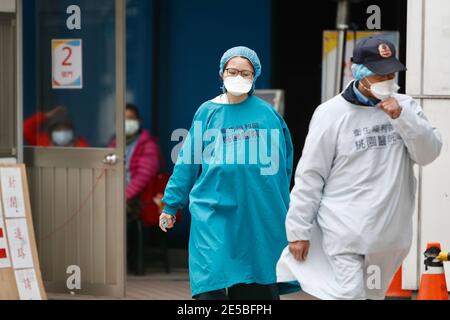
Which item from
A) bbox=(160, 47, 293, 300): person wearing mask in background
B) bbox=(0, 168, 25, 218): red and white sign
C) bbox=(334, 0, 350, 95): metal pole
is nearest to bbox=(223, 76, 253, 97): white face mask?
bbox=(160, 47, 293, 300): person wearing mask in background

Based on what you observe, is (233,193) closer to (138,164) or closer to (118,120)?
(118,120)

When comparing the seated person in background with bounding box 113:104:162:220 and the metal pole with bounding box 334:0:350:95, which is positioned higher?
the metal pole with bounding box 334:0:350:95

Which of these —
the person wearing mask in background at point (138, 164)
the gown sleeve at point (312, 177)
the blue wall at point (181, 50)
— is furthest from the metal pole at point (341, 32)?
the gown sleeve at point (312, 177)

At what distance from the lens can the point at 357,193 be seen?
6.12 metres

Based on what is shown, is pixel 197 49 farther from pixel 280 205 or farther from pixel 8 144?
pixel 280 205

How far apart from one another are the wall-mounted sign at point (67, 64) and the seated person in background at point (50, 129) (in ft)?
0.73

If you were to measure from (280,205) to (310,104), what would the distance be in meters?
4.47

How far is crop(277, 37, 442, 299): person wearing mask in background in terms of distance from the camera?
6.09 m

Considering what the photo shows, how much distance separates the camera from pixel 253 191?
7355 mm

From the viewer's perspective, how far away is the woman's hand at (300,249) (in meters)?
6.24

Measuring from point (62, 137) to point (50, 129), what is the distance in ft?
0.42

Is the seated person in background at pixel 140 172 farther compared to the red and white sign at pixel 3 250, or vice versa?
the seated person in background at pixel 140 172

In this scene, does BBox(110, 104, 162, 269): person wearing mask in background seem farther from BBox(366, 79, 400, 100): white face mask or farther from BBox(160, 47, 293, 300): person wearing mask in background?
BBox(366, 79, 400, 100): white face mask

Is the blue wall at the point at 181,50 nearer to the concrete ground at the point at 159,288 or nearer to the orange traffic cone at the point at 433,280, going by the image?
the concrete ground at the point at 159,288
